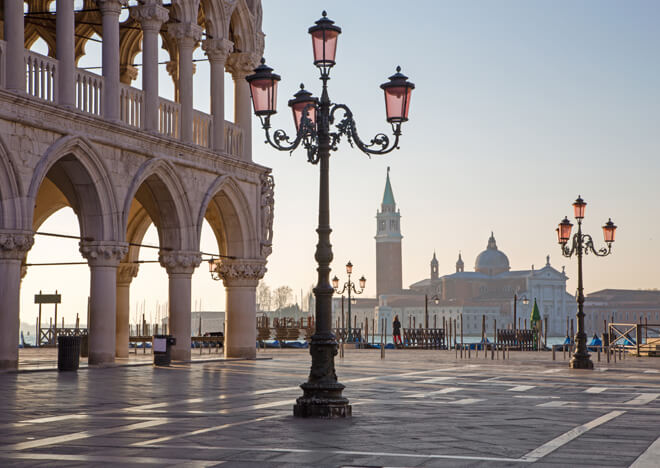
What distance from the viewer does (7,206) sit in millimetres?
18203

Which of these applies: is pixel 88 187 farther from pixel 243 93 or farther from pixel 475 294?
pixel 475 294

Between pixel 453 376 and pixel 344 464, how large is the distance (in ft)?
40.5

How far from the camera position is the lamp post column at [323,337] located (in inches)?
426

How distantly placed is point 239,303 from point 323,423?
15844mm

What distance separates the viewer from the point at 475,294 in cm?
18300

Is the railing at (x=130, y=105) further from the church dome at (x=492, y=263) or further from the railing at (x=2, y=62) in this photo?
the church dome at (x=492, y=263)

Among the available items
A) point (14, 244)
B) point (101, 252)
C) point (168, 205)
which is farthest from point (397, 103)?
point (168, 205)

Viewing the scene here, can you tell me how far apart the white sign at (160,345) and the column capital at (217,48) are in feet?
23.6

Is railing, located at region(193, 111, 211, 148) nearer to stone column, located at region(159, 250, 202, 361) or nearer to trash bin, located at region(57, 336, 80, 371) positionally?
stone column, located at region(159, 250, 202, 361)

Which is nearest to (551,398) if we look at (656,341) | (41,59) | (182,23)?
(41,59)

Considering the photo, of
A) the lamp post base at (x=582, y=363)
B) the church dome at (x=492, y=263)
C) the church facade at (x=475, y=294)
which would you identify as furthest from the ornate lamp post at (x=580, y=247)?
the church dome at (x=492, y=263)

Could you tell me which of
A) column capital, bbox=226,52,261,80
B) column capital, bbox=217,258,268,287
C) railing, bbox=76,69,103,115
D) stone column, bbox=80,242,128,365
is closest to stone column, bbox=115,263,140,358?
column capital, bbox=217,258,268,287

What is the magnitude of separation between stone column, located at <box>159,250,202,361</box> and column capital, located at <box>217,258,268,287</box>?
223 centimetres

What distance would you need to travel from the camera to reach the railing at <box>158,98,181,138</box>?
2300 cm
